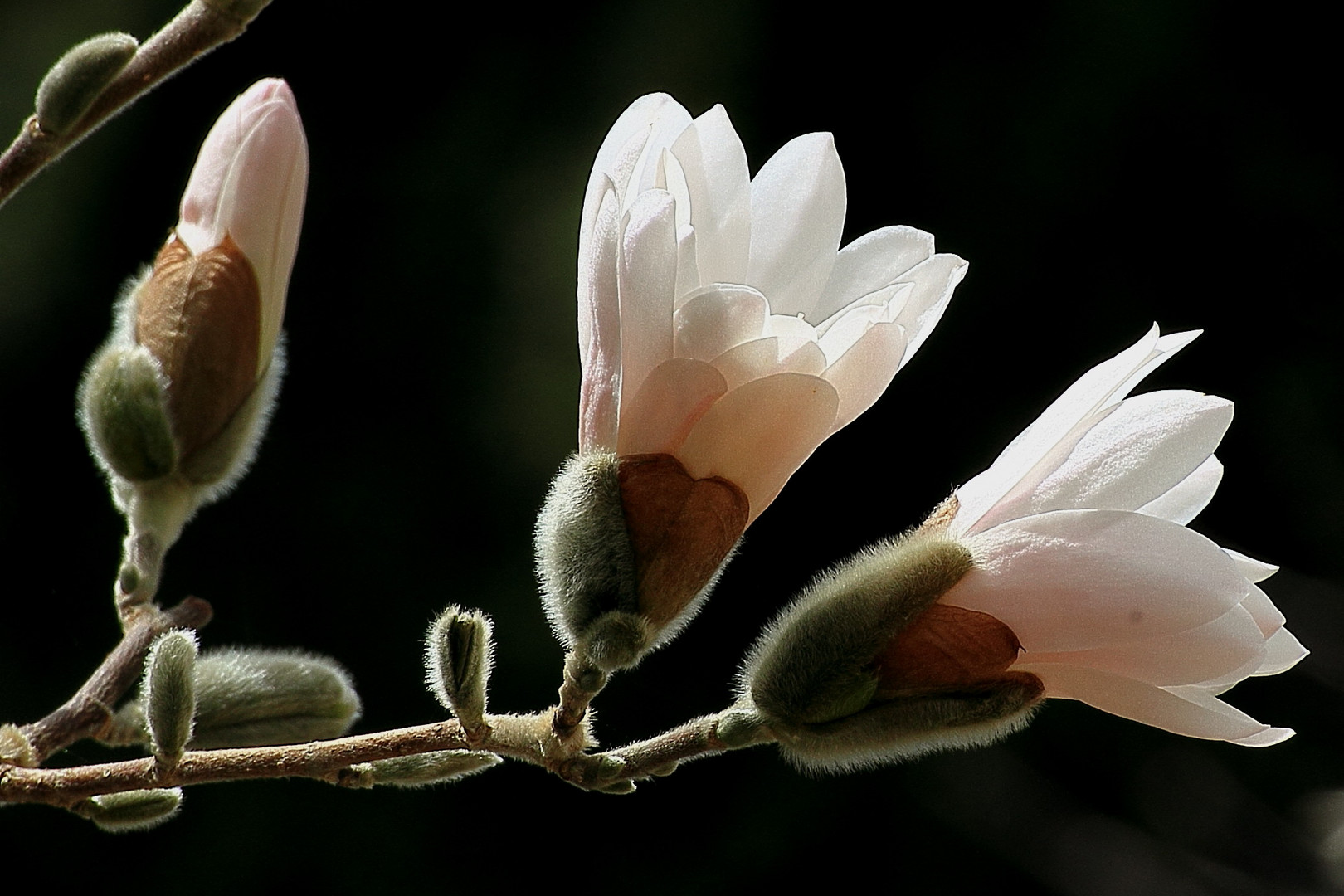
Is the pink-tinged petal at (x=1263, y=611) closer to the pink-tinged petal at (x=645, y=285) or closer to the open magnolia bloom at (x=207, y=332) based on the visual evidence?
the pink-tinged petal at (x=645, y=285)

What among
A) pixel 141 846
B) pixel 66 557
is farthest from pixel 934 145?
pixel 141 846

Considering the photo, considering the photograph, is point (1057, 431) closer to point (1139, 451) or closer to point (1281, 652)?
point (1139, 451)

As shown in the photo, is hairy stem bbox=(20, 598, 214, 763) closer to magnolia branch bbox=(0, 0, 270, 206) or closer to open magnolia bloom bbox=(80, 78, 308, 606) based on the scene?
open magnolia bloom bbox=(80, 78, 308, 606)

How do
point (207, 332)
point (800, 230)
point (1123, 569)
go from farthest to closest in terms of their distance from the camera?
point (207, 332), point (800, 230), point (1123, 569)

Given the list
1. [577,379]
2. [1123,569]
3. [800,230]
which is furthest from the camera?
[577,379]

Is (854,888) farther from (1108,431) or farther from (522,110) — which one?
(1108,431)

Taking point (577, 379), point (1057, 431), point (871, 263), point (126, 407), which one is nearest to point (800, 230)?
point (871, 263)
